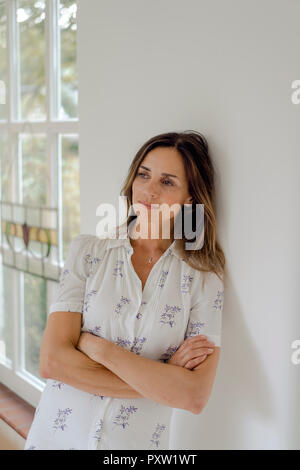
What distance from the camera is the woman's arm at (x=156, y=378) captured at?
1394 mm

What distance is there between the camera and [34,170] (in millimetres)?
2744

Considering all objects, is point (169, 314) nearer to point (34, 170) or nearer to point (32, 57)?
point (34, 170)

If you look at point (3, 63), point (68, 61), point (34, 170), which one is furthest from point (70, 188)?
point (3, 63)

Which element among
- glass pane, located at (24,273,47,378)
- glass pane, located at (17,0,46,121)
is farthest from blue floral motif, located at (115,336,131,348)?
glass pane, located at (17,0,46,121)

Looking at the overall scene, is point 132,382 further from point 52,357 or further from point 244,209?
point 244,209

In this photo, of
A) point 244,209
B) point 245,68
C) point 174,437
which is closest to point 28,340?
point 174,437

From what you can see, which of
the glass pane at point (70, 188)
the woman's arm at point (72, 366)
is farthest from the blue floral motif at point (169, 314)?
the glass pane at point (70, 188)

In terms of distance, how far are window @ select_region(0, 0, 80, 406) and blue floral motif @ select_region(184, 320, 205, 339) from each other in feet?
3.80

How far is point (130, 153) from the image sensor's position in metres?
1.85

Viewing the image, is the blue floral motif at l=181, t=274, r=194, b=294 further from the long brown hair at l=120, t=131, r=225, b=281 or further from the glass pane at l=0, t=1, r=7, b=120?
the glass pane at l=0, t=1, r=7, b=120

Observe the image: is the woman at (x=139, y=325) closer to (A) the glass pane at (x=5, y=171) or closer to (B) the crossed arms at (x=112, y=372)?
(B) the crossed arms at (x=112, y=372)

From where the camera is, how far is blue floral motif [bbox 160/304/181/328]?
1.50 metres

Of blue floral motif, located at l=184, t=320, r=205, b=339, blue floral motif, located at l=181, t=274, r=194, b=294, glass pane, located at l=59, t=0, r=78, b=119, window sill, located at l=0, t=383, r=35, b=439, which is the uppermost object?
glass pane, located at l=59, t=0, r=78, b=119

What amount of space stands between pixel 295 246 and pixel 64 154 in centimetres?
152
